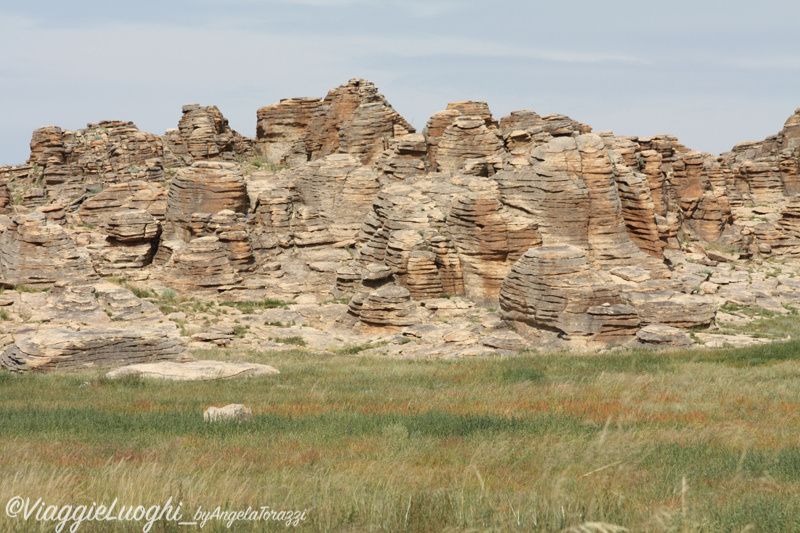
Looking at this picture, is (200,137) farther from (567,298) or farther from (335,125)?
(567,298)

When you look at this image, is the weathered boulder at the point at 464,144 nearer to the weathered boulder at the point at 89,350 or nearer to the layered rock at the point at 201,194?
the layered rock at the point at 201,194

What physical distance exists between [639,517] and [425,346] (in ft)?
82.9

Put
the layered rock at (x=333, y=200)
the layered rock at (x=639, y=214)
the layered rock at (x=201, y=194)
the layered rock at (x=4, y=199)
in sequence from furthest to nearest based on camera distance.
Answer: the layered rock at (x=4, y=199) → the layered rock at (x=333, y=200) → the layered rock at (x=201, y=194) → the layered rock at (x=639, y=214)

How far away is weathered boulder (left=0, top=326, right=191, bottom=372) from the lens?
23234mm

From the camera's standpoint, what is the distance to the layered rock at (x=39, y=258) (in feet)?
122

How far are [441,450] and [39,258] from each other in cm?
3383

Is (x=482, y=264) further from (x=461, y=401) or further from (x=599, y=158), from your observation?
(x=461, y=401)

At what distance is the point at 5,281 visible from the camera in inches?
1449

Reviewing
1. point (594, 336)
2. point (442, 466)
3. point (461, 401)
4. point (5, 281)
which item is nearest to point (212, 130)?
point (5, 281)

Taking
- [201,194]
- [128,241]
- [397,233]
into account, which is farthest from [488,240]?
[128,241]

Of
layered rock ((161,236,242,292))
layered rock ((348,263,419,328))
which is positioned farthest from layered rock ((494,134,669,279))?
layered rock ((161,236,242,292))

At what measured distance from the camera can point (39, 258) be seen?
3756 cm

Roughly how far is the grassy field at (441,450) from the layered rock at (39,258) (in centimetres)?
2127

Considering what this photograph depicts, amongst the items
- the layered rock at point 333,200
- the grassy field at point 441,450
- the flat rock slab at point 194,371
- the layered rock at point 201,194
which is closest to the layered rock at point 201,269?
the layered rock at point 201,194
